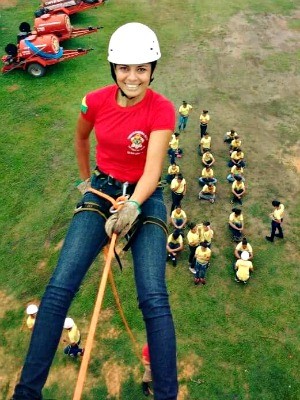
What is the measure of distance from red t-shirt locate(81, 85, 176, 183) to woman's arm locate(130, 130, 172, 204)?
129 millimetres

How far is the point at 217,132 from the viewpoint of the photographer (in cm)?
2000

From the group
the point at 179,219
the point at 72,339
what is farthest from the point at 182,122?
the point at 72,339

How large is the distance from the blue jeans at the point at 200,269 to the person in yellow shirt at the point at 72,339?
14.0ft

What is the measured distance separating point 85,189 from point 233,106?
709 inches

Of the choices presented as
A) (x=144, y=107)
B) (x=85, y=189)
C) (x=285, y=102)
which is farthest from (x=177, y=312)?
(x=285, y=102)

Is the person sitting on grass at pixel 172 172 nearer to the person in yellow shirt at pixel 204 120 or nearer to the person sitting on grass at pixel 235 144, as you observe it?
the person sitting on grass at pixel 235 144

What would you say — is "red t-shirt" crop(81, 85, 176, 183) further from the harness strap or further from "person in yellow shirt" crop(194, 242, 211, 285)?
"person in yellow shirt" crop(194, 242, 211, 285)

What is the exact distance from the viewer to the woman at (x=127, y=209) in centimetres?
388

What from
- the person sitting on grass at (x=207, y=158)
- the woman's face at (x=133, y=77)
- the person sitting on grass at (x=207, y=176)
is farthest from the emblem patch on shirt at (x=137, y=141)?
the person sitting on grass at (x=207, y=158)

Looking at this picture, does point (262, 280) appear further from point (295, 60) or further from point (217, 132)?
point (295, 60)

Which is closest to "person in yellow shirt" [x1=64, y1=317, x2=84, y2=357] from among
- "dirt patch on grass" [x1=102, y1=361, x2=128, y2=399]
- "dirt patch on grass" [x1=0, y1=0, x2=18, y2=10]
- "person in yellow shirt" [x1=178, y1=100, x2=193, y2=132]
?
"dirt patch on grass" [x1=102, y1=361, x2=128, y2=399]

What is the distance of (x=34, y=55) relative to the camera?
75.9ft

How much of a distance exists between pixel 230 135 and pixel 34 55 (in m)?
12.6

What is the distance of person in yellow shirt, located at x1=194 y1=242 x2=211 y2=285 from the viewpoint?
1238 centimetres
